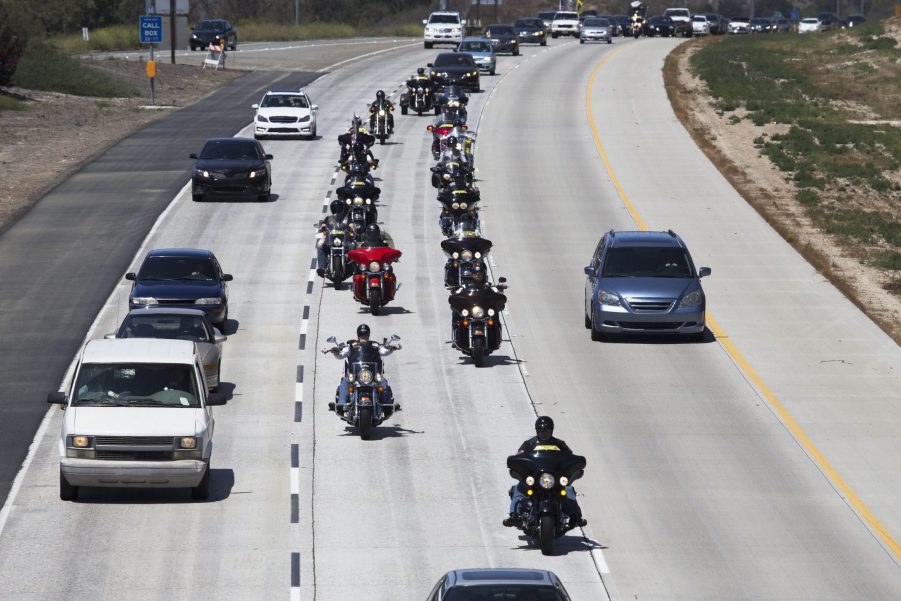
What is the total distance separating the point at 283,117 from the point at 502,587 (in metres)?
43.4

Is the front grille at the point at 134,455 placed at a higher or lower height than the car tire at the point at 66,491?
higher

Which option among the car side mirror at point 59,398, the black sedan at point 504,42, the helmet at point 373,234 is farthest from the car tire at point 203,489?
the black sedan at point 504,42

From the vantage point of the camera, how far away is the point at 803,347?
29344 mm

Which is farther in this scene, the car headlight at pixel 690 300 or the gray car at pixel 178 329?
the car headlight at pixel 690 300

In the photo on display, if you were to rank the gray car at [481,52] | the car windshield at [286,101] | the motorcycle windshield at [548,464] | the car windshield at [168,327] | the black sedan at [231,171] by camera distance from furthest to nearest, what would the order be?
1. the gray car at [481,52]
2. the car windshield at [286,101]
3. the black sedan at [231,171]
4. the car windshield at [168,327]
5. the motorcycle windshield at [548,464]

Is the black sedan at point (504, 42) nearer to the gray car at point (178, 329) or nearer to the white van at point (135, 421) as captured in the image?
the gray car at point (178, 329)

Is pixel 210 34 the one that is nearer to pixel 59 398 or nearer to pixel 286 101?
pixel 286 101

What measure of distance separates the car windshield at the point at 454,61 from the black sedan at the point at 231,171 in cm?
2389

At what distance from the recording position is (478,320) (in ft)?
89.5

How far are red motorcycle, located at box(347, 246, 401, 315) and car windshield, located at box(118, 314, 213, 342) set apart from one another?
586 cm

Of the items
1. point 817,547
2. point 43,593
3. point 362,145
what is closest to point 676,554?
point 817,547

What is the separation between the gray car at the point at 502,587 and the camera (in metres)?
11.7

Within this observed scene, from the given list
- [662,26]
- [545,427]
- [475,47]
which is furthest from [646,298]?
[662,26]

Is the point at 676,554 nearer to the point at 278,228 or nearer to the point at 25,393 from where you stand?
the point at 25,393
